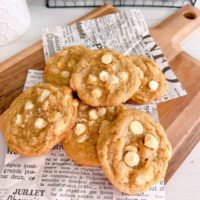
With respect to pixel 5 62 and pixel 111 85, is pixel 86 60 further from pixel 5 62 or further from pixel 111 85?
pixel 5 62

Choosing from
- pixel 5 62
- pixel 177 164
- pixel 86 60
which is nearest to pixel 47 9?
pixel 5 62

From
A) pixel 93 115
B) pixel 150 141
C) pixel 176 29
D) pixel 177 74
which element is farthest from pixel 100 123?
pixel 176 29

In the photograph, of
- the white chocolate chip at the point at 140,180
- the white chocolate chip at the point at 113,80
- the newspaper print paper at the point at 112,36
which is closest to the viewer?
the white chocolate chip at the point at 140,180

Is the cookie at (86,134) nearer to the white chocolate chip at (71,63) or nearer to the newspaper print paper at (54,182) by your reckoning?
the newspaper print paper at (54,182)

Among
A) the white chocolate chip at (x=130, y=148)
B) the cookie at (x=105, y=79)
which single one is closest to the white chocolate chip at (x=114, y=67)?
the cookie at (x=105, y=79)

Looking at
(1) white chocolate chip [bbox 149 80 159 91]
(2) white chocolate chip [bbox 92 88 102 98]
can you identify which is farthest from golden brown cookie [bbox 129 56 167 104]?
(2) white chocolate chip [bbox 92 88 102 98]
